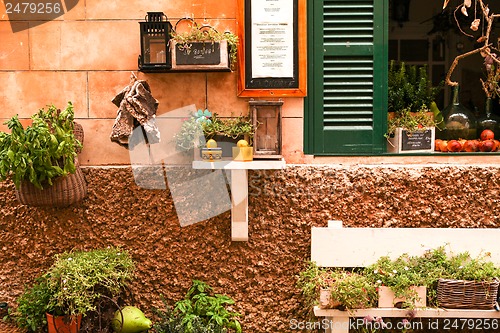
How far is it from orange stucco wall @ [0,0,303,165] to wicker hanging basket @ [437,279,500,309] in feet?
4.34

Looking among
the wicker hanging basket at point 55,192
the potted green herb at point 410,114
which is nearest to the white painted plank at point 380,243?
the potted green herb at point 410,114

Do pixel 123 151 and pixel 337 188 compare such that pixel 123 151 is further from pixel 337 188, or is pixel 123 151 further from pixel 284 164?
pixel 337 188

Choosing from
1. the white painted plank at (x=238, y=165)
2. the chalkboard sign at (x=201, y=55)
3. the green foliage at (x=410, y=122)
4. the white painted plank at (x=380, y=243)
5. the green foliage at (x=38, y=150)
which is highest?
the chalkboard sign at (x=201, y=55)

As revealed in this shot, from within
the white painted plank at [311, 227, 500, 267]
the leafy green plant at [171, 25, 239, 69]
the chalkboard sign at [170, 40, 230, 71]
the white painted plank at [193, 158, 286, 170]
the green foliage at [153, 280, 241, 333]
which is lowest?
the green foliage at [153, 280, 241, 333]

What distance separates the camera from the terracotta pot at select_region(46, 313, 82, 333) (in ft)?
12.7

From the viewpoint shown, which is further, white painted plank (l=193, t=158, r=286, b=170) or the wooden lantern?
the wooden lantern

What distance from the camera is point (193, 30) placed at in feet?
13.2

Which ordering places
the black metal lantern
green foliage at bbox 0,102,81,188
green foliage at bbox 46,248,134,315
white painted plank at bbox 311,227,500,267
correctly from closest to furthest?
green foliage at bbox 0,102,81,188 → green foliage at bbox 46,248,134,315 → the black metal lantern → white painted plank at bbox 311,227,500,267

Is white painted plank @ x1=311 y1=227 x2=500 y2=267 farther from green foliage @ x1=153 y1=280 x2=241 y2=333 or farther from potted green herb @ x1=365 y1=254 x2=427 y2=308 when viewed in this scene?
green foliage @ x1=153 y1=280 x2=241 y2=333

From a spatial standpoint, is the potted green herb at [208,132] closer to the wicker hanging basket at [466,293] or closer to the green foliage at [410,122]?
the green foliage at [410,122]

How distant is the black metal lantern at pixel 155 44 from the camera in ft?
13.3

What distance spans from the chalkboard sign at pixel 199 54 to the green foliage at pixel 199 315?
Answer: 154 cm

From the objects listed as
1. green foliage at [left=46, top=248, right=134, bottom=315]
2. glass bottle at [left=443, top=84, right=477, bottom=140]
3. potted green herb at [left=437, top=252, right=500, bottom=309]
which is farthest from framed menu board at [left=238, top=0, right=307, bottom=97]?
potted green herb at [left=437, top=252, right=500, bottom=309]

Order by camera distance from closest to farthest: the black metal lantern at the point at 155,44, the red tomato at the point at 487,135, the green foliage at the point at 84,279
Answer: the green foliage at the point at 84,279 < the black metal lantern at the point at 155,44 < the red tomato at the point at 487,135
